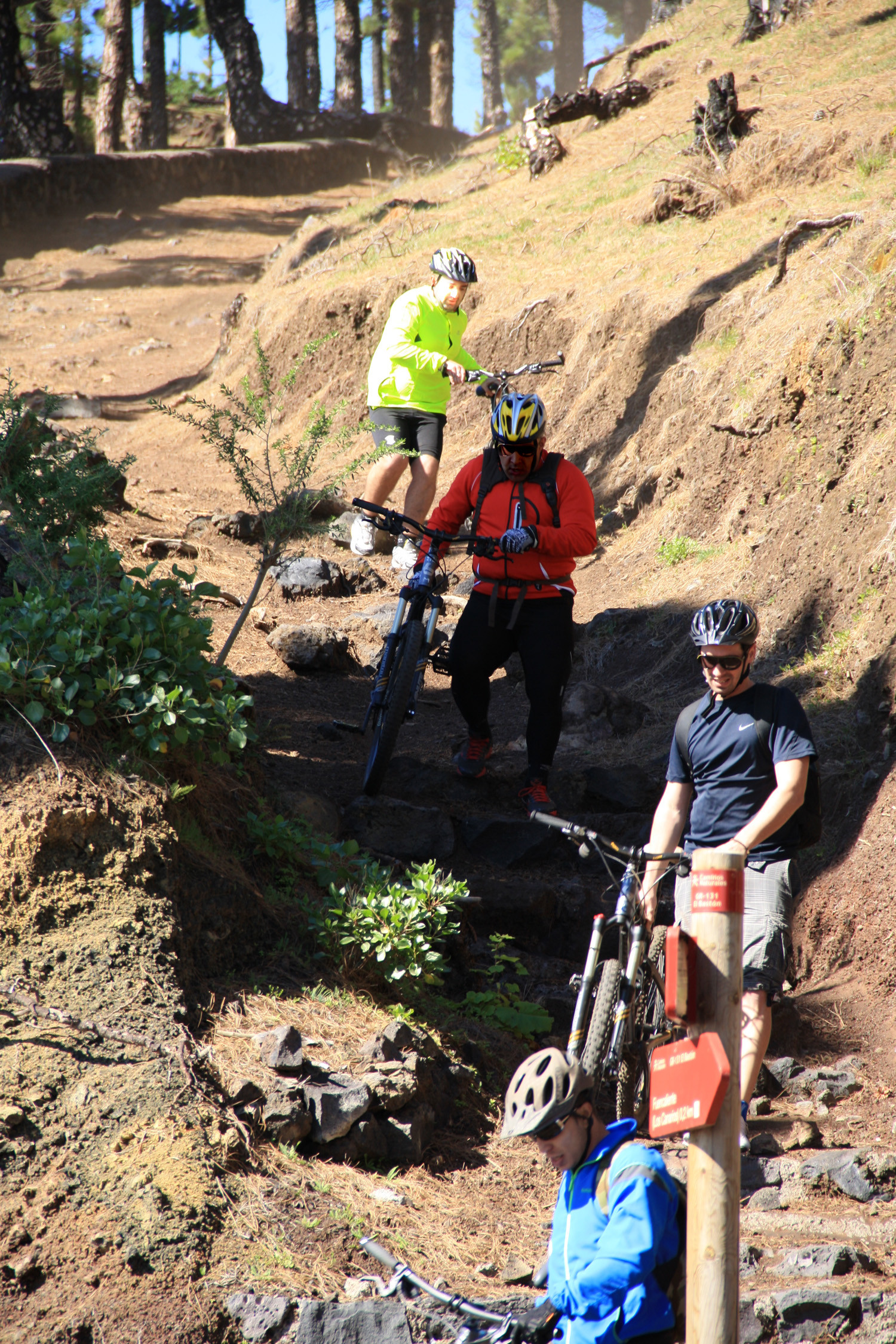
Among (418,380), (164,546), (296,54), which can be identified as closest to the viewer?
(418,380)

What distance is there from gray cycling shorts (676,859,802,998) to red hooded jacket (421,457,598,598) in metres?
2.26

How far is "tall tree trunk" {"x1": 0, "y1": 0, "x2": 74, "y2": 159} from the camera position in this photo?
92.0ft

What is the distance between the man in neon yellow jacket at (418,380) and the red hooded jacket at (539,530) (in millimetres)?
1697

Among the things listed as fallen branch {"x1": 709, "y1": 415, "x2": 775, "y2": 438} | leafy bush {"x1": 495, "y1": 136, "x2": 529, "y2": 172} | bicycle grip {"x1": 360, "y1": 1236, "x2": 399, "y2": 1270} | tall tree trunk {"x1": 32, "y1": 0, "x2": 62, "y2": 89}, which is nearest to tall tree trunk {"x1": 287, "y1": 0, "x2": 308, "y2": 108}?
tall tree trunk {"x1": 32, "y1": 0, "x2": 62, "y2": 89}

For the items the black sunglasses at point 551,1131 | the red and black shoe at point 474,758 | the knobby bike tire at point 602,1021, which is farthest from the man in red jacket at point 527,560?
the black sunglasses at point 551,1131

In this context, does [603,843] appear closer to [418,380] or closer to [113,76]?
[418,380]

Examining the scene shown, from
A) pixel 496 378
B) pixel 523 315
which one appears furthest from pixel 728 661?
pixel 523 315

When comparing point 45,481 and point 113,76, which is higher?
point 113,76

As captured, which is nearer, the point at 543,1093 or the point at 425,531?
the point at 543,1093

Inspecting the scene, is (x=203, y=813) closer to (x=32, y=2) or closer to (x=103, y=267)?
(x=103, y=267)

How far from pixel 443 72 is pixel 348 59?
416 cm

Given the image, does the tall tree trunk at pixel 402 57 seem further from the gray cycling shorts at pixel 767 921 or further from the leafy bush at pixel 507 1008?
the gray cycling shorts at pixel 767 921

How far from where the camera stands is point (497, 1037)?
473 cm

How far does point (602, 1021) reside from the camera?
3.66 m
